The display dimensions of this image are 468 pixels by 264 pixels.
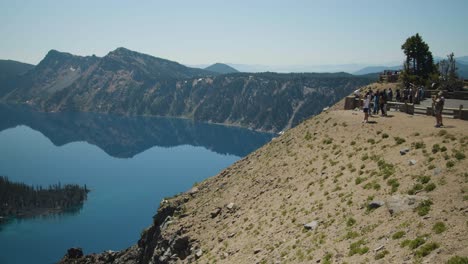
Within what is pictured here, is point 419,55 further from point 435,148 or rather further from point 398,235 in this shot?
point 398,235

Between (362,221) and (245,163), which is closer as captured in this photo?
(362,221)

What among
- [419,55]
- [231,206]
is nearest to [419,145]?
[231,206]

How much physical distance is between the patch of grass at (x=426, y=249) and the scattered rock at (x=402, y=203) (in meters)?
4.96

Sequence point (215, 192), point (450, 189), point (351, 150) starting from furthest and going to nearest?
point (215, 192), point (351, 150), point (450, 189)

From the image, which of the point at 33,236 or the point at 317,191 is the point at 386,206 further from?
the point at 33,236

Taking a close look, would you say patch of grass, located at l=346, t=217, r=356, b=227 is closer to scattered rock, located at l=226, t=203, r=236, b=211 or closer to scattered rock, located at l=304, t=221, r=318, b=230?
scattered rock, located at l=304, t=221, r=318, b=230

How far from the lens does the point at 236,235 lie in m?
35.4

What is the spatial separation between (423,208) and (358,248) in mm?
4703

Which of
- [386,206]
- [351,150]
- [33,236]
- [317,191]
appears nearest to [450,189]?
[386,206]

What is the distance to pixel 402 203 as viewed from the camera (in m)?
24.2

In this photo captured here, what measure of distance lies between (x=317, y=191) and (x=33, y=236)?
199m

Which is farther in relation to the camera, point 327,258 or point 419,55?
point 419,55

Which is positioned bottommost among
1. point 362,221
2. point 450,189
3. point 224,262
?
point 224,262

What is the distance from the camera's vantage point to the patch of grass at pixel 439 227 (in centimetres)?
1980
